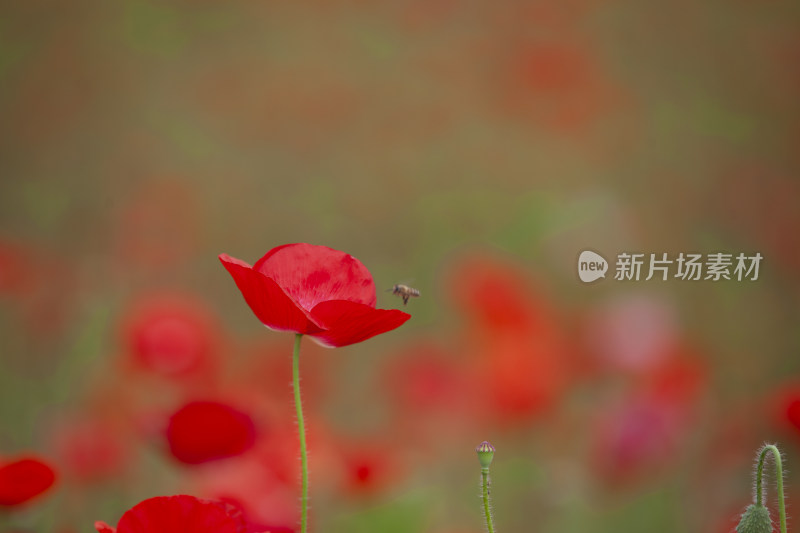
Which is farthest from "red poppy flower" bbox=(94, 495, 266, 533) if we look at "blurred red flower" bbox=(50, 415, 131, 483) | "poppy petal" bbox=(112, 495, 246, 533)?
"blurred red flower" bbox=(50, 415, 131, 483)

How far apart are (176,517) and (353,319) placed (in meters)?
0.09

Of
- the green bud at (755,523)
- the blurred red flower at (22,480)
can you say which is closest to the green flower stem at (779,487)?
the green bud at (755,523)

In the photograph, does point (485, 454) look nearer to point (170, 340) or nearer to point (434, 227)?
point (170, 340)

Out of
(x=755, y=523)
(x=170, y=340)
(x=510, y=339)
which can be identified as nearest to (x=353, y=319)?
(x=755, y=523)

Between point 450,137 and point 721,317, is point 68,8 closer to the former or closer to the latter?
point 450,137

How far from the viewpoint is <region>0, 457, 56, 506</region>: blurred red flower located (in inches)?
15.1

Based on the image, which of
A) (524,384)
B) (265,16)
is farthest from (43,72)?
(524,384)

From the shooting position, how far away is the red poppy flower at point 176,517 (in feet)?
0.92

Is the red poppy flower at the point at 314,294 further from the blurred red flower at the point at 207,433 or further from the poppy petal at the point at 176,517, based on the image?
the blurred red flower at the point at 207,433

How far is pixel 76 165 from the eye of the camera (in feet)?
4.09

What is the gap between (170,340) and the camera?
0.76 metres

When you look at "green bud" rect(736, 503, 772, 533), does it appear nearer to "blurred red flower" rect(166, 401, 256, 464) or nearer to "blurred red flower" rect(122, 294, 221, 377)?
"blurred red flower" rect(166, 401, 256, 464)

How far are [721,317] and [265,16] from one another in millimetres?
841

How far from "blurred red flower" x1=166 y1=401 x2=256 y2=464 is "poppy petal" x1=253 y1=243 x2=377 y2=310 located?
7.7 inches
